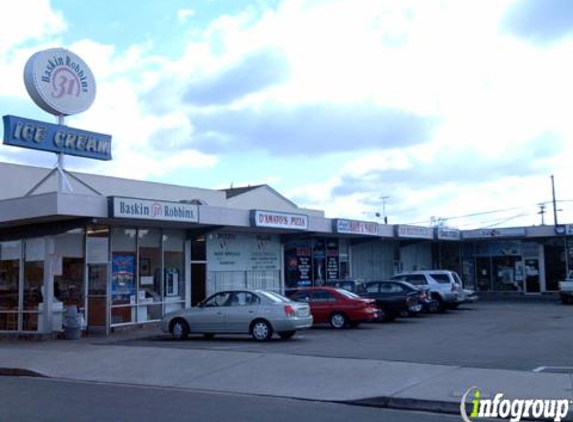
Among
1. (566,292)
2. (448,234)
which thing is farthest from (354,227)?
(566,292)

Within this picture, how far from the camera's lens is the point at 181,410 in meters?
10.1

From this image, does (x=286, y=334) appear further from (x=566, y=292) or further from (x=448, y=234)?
(x=448, y=234)

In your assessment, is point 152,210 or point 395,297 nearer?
point 152,210

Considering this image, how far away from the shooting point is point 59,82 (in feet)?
73.0

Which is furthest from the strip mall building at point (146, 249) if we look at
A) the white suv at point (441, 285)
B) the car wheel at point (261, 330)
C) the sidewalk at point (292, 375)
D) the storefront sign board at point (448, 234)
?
the car wheel at point (261, 330)

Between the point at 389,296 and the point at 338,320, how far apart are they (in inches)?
130

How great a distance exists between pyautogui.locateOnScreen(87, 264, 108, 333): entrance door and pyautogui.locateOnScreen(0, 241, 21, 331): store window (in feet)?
7.15

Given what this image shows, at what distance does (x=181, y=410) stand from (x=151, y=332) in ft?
42.3

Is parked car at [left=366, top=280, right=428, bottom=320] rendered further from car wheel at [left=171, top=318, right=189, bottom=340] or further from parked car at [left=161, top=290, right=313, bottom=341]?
car wheel at [left=171, top=318, right=189, bottom=340]

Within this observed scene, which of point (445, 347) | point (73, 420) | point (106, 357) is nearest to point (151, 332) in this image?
point (106, 357)
